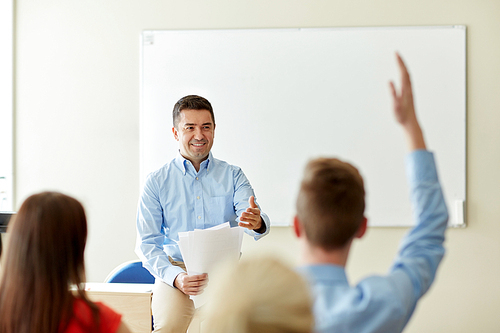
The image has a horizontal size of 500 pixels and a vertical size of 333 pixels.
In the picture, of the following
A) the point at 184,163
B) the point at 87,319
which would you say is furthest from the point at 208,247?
the point at 87,319

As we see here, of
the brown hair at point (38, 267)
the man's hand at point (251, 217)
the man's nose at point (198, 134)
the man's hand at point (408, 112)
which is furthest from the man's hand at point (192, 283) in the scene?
the man's hand at point (408, 112)

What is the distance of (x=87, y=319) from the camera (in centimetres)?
110

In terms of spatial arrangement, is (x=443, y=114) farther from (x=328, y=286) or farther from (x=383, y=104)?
(x=328, y=286)

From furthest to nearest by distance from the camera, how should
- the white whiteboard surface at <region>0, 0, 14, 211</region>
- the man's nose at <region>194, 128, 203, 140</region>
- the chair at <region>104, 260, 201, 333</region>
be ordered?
the white whiteboard surface at <region>0, 0, 14, 211</region>, the chair at <region>104, 260, 201, 333</region>, the man's nose at <region>194, 128, 203, 140</region>

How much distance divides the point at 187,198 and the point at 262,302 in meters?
1.91

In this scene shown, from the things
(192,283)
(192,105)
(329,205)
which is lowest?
(192,283)

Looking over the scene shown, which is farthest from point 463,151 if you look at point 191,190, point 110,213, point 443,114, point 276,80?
point 110,213

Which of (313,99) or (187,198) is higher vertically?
(313,99)

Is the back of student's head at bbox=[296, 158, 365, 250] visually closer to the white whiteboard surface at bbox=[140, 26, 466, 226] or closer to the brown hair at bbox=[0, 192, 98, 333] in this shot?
the brown hair at bbox=[0, 192, 98, 333]

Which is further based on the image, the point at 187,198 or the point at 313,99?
the point at 313,99

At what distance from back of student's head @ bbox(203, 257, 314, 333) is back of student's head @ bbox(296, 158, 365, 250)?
0.40 m

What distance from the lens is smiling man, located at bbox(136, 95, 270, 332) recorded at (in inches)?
91.7

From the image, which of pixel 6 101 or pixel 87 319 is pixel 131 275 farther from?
pixel 6 101

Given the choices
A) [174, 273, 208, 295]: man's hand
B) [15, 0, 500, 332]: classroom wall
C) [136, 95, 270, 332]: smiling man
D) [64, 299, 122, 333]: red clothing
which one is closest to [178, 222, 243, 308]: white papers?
[174, 273, 208, 295]: man's hand
